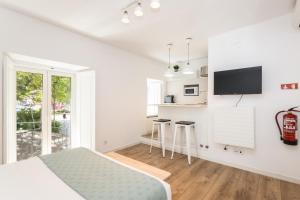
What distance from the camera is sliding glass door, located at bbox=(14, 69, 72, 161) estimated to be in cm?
279

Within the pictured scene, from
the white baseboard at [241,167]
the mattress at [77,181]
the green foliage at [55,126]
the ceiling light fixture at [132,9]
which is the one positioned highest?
the ceiling light fixture at [132,9]

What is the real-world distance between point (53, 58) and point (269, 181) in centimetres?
411

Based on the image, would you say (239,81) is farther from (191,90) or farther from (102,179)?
(102,179)

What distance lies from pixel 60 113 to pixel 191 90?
3.80 meters

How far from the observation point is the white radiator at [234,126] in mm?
2652

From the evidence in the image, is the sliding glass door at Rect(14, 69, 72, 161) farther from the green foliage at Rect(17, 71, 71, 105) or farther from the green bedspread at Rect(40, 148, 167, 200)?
Result: the green bedspread at Rect(40, 148, 167, 200)

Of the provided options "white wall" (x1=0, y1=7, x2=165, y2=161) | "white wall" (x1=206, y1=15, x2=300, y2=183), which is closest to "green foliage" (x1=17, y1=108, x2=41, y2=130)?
"white wall" (x1=0, y1=7, x2=165, y2=161)

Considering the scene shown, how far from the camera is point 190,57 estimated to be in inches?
194

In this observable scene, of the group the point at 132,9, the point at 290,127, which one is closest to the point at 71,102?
the point at 132,9

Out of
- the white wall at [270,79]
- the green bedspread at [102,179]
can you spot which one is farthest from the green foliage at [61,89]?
the white wall at [270,79]

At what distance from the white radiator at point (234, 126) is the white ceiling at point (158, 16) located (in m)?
1.54

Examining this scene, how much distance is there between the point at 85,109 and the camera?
3.45 meters

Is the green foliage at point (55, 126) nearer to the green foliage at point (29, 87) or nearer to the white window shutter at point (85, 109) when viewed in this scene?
the white window shutter at point (85, 109)

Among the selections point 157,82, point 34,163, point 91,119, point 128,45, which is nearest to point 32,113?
point 91,119
